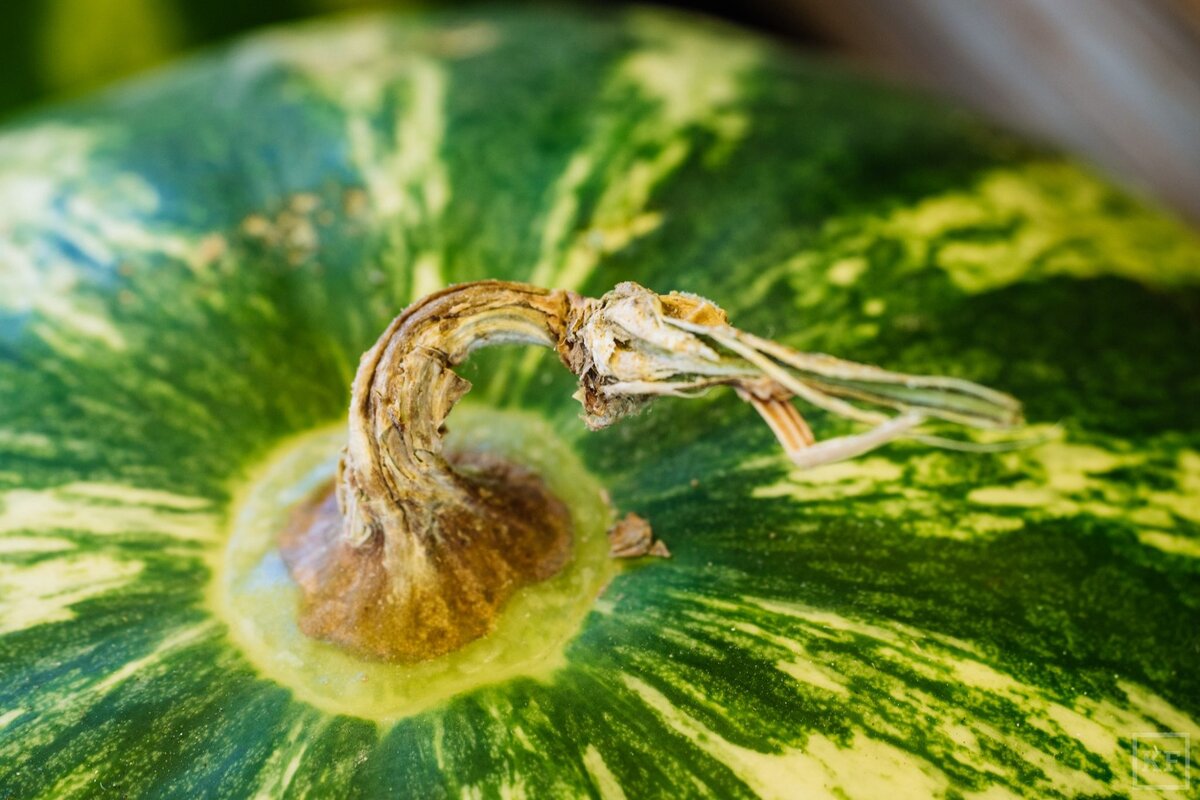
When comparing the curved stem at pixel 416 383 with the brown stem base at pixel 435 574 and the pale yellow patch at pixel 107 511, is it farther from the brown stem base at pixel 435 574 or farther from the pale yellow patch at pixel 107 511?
the pale yellow patch at pixel 107 511

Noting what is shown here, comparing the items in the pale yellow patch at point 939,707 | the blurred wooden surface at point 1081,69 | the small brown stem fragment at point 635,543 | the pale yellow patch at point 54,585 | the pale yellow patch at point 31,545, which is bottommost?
the pale yellow patch at point 939,707

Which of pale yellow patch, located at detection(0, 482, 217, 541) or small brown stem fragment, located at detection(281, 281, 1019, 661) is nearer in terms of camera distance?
small brown stem fragment, located at detection(281, 281, 1019, 661)

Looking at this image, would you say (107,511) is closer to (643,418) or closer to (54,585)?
(54,585)

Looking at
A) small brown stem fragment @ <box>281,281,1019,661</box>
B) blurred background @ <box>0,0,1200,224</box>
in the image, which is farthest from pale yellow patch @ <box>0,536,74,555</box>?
blurred background @ <box>0,0,1200,224</box>

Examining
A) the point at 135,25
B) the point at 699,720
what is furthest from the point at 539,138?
the point at 135,25

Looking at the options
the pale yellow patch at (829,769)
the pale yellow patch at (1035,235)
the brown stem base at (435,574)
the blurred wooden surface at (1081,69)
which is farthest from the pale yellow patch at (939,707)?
the blurred wooden surface at (1081,69)

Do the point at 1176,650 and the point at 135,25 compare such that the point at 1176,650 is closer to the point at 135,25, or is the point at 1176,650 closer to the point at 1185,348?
the point at 1185,348

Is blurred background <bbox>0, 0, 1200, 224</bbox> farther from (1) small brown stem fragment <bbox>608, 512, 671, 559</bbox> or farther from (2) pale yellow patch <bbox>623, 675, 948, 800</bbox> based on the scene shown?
(2) pale yellow patch <bbox>623, 675, 948, 800</bbox>

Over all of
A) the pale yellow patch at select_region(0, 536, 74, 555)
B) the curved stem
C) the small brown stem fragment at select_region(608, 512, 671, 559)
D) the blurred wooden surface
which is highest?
the blurred wooden surface
